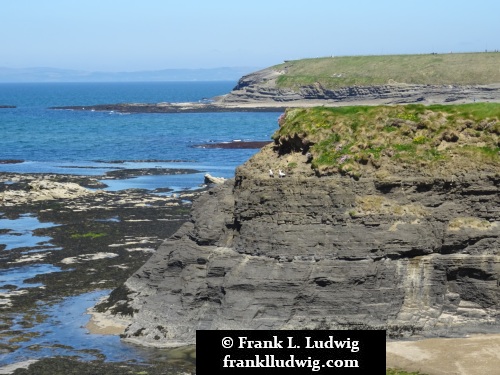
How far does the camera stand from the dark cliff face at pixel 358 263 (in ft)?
110

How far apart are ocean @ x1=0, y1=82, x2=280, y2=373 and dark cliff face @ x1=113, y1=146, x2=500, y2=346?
3.47m

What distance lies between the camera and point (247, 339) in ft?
72.5

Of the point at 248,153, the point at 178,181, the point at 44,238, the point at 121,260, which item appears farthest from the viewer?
the point at 248,153

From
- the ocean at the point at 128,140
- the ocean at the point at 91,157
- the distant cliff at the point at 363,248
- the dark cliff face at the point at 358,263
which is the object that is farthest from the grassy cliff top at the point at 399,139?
the ocean at the point at 128,140

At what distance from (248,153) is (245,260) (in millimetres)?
77290

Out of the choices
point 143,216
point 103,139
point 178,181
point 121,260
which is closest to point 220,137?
point 103,139

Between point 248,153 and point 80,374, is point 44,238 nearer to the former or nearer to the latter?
point 80,374

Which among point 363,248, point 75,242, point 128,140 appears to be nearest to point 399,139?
point 363,248

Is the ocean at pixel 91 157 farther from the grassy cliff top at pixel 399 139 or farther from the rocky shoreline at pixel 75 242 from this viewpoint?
the grassy cliff top at pixel 399 139

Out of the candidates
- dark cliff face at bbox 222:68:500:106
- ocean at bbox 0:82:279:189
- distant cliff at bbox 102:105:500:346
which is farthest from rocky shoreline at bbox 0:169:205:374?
dark cliff face at bbox 222:68:500:106

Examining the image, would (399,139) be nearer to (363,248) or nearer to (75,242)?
(363,248)

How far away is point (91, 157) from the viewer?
112562mm

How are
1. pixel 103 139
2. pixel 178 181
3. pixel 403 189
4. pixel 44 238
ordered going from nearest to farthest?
pixel 403 189
pixel 44 238
pixel 178 181
pixel 103 139

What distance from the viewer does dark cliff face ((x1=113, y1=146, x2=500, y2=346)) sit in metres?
33.4
